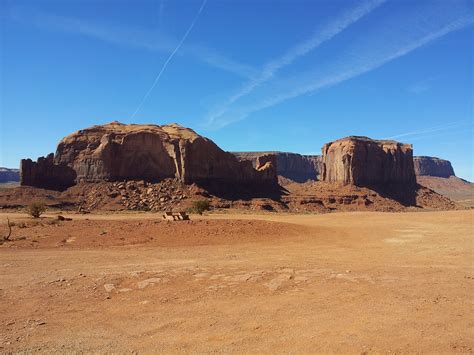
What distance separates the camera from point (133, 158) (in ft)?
258

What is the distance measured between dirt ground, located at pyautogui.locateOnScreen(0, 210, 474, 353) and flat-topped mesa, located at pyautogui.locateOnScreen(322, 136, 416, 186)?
317ft

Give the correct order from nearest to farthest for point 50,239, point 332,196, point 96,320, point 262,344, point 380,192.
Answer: point 262,344 < point 96,320 < point 50,239 < point 332,196 < point 380,192

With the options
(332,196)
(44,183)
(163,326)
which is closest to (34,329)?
(163,326)

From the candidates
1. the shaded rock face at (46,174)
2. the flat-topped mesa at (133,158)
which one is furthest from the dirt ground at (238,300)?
the shaded rock face at (46,174)

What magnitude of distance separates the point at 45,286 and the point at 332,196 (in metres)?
85.0

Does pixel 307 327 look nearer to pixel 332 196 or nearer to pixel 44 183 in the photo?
pixel 44 183

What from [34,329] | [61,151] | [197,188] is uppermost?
[61,151]

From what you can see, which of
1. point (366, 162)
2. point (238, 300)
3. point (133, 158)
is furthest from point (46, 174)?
point (366, 162)

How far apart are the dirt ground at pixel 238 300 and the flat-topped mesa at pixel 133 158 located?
59472mm

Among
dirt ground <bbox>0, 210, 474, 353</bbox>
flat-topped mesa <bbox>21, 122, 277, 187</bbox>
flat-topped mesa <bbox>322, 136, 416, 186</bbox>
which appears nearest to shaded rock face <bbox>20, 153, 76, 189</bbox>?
flat-topped mesa <bbox>21, 122, 277, 187</bbox>

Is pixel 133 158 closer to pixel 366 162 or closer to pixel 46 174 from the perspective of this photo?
pixel 46 174

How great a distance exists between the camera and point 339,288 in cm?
1034

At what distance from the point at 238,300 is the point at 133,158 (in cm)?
7256

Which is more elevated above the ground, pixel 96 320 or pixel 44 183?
pixel 44 183
